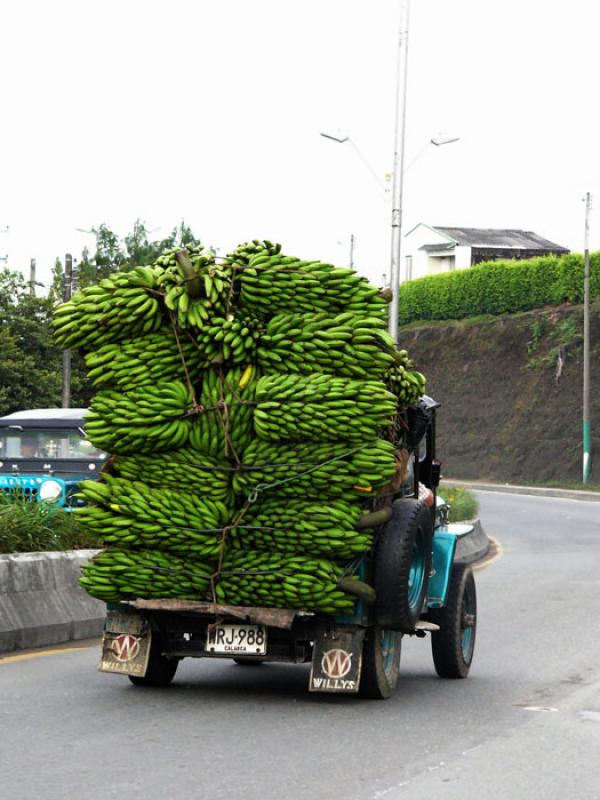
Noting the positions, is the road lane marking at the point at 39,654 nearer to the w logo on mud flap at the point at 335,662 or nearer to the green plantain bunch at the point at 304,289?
the w logo on mud flap at the point at 335,662

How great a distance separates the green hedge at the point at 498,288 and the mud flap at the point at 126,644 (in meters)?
57.9

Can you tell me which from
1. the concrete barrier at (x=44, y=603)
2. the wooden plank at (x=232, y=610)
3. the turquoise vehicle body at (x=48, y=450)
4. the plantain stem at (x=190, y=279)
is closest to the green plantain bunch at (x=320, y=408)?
the plantain stem at (x=190, y=279)

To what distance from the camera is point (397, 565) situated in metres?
9.90

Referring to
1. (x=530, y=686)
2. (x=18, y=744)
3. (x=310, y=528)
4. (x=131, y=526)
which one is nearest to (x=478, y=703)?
(x=530, y=686)

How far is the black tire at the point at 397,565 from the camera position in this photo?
9.88m

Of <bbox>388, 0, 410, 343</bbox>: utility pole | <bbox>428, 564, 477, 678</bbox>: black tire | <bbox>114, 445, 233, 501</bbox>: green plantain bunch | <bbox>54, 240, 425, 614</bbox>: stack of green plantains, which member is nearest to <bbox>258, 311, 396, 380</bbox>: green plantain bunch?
<bbox>54, 240, 425, 614</bbox>: stack of green plantains

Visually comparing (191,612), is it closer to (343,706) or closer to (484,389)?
(343,706)

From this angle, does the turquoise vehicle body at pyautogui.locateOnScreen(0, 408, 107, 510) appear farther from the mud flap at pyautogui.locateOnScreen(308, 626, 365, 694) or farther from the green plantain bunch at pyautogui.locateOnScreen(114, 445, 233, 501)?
the mud flap at pyautogui.locateOnScreen(308, 626, 365, 694)

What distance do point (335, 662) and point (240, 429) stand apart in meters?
1.63

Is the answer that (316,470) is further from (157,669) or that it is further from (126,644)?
(157,669)

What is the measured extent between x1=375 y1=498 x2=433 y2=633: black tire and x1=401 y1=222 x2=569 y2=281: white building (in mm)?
94296

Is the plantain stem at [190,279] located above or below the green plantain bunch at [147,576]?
above

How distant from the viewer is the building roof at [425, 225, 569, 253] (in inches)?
4178

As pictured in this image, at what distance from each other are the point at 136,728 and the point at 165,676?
197 centimetres
